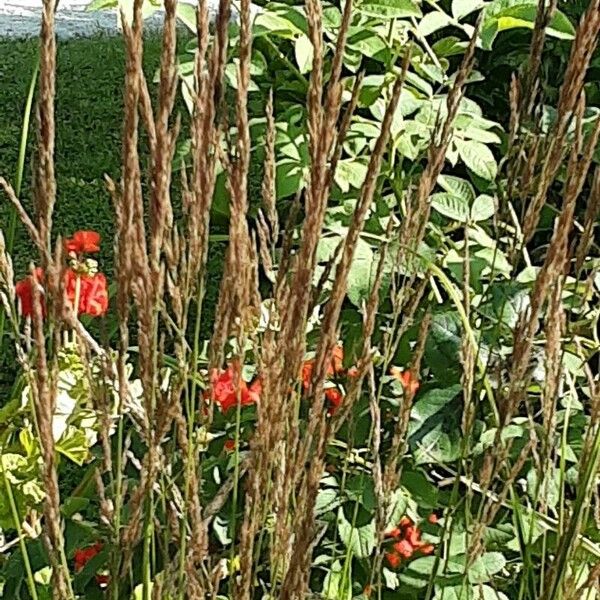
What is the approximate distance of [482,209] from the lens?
6.50ft

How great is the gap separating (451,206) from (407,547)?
1.74ft

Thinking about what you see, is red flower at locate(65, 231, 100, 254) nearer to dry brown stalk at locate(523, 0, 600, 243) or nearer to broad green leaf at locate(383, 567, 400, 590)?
broad green leaf at locate(383, 567, 400, 590)

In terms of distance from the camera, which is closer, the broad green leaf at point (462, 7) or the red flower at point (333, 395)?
the red flower at point (333, 395)

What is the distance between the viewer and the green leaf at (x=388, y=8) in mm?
1871

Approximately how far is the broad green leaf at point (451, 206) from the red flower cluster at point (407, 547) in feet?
1.53

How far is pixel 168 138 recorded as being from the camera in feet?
3.61

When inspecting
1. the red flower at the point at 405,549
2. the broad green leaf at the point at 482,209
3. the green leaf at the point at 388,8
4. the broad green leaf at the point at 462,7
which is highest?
the green leaf at the point at 388,8

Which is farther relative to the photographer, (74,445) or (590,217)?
(74,445)

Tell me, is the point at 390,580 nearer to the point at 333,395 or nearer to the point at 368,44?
the point at 333,395

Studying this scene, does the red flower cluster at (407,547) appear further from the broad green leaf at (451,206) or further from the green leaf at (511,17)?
the green leaf at (511,17)

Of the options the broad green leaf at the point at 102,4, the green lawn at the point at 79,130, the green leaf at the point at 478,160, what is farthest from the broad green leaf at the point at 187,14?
the green lawn at the point at 79,130

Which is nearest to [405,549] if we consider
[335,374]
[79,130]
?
[335,374]

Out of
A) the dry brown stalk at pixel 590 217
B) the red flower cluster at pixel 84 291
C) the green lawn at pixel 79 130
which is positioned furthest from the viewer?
the green lawn at pixel 79 130

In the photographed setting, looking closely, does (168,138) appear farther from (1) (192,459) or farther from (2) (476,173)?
(2) (476,173)
